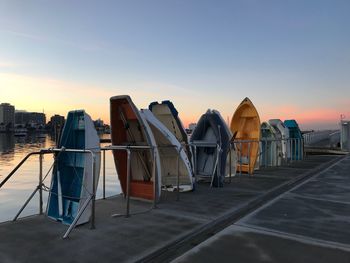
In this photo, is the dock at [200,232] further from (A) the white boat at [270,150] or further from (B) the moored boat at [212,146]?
(A) the white boat at [270,150]

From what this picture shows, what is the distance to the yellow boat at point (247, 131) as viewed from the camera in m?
13.5

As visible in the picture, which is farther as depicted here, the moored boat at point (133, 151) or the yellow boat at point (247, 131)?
the yellow boat at point (247, 131)

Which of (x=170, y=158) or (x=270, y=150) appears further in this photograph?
(x=270, y=150)

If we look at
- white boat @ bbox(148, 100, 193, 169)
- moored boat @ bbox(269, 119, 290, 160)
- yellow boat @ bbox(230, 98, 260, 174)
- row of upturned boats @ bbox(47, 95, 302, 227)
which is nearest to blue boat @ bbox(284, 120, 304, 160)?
moored boat @ bbox(269, 119, 290, 160)

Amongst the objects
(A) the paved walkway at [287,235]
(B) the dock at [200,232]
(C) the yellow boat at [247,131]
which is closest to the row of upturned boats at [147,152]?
(C) the yellow boat at [247,131]

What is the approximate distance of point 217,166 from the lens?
10320 millimetres

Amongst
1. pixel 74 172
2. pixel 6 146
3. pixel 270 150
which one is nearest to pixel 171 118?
pixel 74 172

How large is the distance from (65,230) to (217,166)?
548cm

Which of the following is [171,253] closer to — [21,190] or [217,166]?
[217,166]

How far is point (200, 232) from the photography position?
5.76 meters

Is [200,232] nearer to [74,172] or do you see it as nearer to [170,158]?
[74,172]

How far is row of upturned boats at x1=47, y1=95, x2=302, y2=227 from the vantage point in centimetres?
650

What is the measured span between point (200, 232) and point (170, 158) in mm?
4483

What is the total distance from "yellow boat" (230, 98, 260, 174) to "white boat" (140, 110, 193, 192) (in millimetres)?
4098
